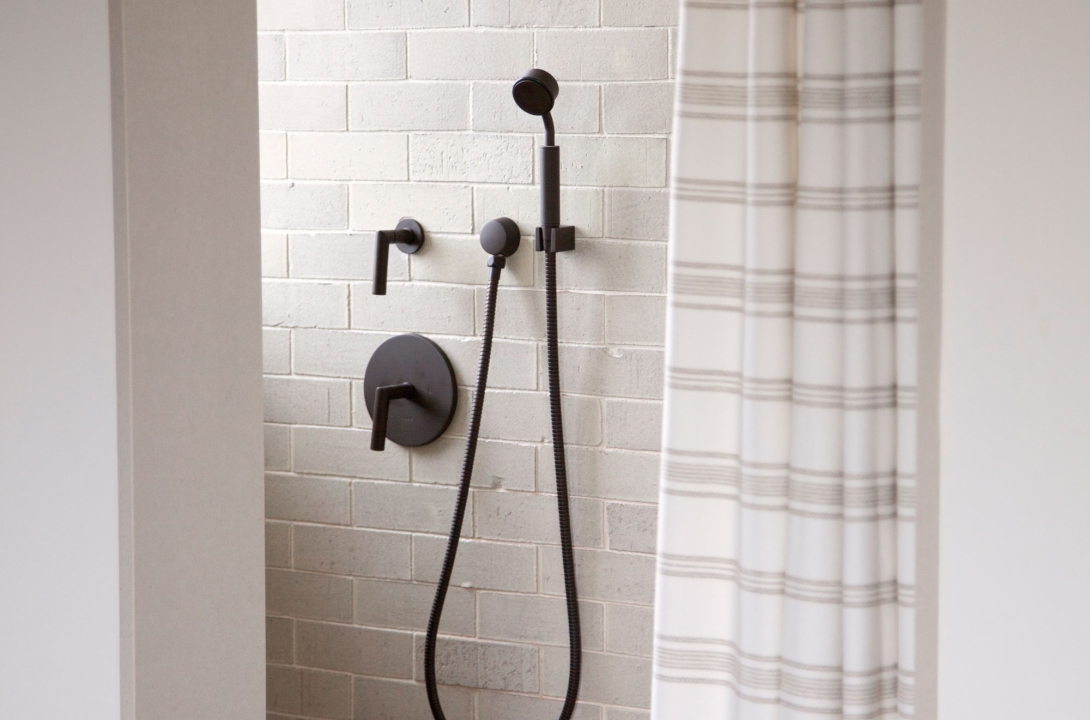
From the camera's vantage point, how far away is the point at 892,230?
3.37 ft

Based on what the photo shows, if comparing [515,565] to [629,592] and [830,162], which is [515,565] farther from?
[830,162]

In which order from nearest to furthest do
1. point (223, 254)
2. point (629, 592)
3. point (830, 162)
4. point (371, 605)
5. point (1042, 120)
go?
1. point (1042, 120)
2. point (830, 162)
3. point (223, 254)
4. point (629, 592)
5. point (371, 605)

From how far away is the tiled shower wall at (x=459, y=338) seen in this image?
74.9 inches

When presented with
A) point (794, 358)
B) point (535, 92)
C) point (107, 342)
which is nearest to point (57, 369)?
point (107, 342)

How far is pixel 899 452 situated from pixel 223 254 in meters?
0.74

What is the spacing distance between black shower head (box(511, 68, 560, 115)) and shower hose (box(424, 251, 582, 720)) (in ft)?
0.86

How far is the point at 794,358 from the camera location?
3.48 feet

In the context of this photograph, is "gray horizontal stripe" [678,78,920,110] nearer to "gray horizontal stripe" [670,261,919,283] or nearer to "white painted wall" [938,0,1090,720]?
"gray horizontal stripe" [670,261,919,283]

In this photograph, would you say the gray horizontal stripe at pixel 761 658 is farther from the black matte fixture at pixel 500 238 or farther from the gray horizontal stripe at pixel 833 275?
the black matte fixture at pixel 500 238

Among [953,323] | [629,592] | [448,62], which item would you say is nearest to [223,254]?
[953,323]

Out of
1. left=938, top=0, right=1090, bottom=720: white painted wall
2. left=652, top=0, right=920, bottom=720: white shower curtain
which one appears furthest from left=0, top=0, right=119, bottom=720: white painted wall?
left=938, top=0, right=1090, bottom=720: white painted wall

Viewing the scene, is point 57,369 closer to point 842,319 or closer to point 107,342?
point 107,342

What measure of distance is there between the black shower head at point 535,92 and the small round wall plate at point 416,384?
0.52 meters

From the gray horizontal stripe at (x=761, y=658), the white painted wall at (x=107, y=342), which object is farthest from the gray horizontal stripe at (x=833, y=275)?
the white painted wall at (x=107, y=342)
